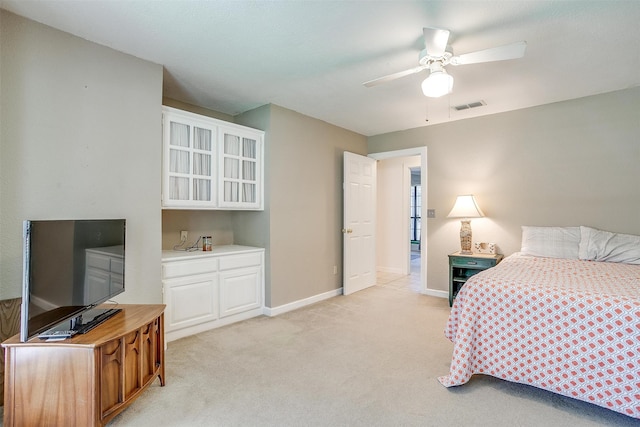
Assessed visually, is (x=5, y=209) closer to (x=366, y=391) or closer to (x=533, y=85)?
(x=366, y=391)

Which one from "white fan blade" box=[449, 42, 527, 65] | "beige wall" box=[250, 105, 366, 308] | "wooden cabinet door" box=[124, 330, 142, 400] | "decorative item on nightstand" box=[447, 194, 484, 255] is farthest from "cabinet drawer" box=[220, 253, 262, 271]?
"white fan blade" box=[449, 42, 527, 65]

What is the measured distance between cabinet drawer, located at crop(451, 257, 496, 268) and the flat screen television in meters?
3.59

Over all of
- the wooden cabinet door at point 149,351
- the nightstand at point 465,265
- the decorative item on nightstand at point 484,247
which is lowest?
the wooden cabinet door at point 149,351

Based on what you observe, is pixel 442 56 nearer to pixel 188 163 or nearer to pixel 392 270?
pixel 188 163

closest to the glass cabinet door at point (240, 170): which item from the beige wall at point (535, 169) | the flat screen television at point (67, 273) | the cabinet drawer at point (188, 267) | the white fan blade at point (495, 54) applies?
the cabinet drawer at point (188, 267)

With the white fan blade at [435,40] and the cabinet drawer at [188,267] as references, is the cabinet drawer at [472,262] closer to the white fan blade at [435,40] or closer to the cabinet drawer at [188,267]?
the white fan blade at [435,40]

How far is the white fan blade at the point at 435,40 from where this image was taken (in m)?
Answer: 1.93

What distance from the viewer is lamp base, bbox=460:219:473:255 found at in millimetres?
4016

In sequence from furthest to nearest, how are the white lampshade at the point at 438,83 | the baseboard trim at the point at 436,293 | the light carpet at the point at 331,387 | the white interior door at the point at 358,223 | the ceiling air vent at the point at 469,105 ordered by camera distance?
1. the white interior door at the point at 358,223
2. the baseboard trim at the point at 436,293
3. the ceiling air vent at the point at 469,105
4. the white lampshade at the point at 438,83
5. the light carpet at the point at 331,387

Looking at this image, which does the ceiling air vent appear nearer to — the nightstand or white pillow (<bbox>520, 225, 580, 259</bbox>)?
white pillow (<bbox>520, 225, 580, 259</bbox>)

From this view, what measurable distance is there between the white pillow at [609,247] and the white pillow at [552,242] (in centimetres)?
8

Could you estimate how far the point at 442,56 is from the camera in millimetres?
2193

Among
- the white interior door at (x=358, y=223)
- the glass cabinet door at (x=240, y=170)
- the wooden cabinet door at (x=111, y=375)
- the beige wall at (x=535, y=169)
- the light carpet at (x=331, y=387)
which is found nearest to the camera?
the wooden cabinet door at (x=111, y=375)

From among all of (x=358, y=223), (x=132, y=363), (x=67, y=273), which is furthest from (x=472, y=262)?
(x=67, y=273)
